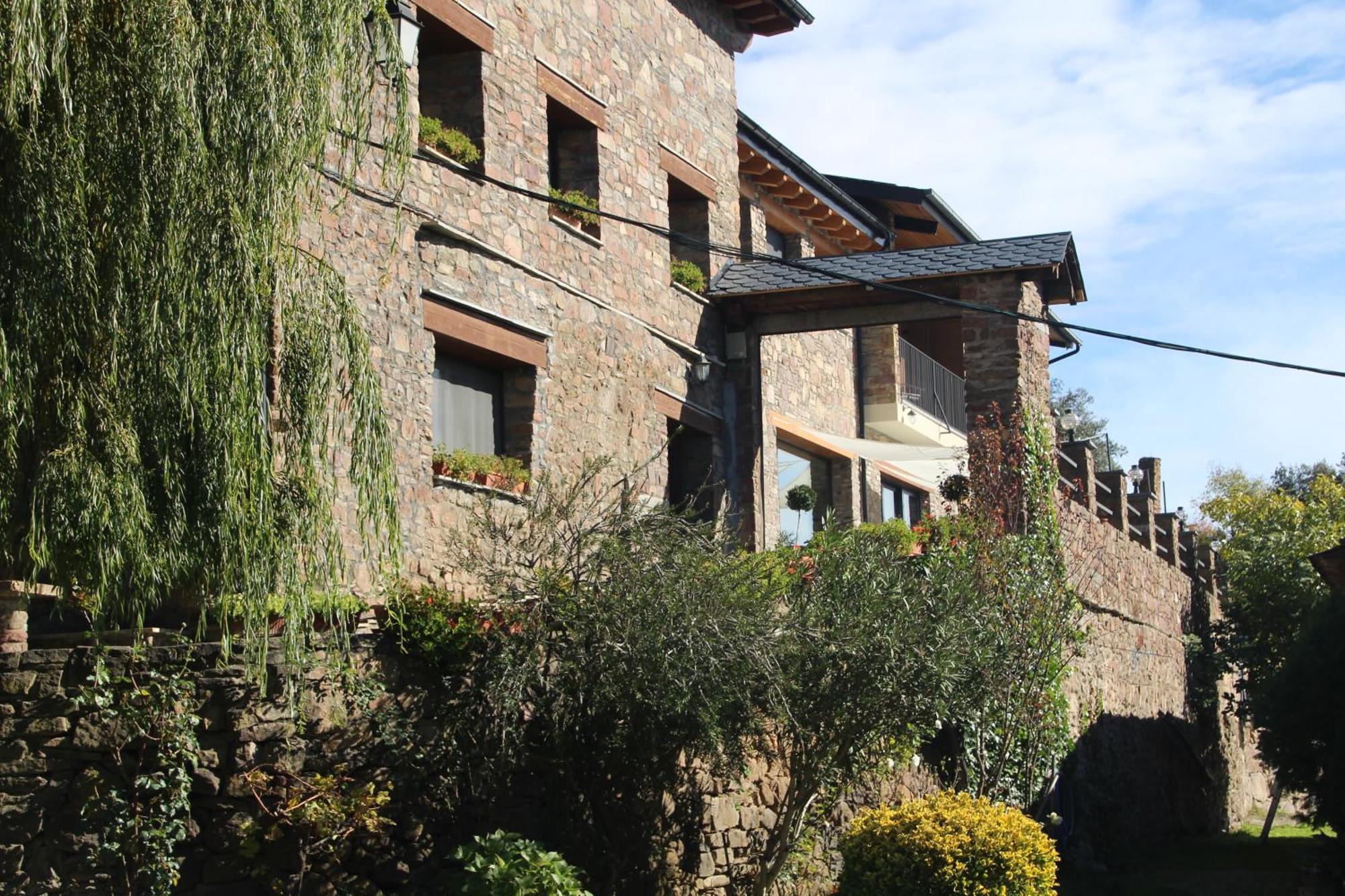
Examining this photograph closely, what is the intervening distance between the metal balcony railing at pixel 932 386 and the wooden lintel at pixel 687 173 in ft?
17.5

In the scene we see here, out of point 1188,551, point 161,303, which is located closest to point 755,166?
point 1188,551

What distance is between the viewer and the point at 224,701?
335 inches

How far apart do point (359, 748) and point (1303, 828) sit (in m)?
17.1

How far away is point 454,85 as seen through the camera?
13.3 m

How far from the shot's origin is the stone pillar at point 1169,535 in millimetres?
22219

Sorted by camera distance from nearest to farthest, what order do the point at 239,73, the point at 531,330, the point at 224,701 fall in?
1. the point at 239,73
2. the point at 224,701
3. the point at 531,330

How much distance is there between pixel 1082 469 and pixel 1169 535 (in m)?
5.68

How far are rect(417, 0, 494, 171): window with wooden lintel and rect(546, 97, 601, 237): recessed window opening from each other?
1.46 metres

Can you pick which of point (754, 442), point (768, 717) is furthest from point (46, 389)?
point (754, 442)

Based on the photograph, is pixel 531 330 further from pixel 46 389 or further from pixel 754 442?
pixel 46 389

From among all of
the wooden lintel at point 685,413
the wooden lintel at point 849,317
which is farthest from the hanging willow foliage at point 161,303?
the wooden lintel at point 849,317

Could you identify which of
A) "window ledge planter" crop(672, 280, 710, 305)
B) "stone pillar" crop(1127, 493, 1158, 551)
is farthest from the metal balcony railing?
"window ledge planter" crop(672, 280, 710, 305)

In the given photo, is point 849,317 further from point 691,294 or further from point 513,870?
point 513,870

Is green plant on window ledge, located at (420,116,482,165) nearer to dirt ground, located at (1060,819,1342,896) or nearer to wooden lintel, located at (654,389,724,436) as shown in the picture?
wooden lintel, located at (654,389,724,436)
